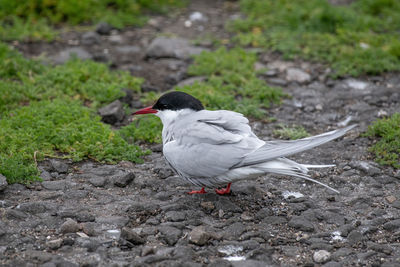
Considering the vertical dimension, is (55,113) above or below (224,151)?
below

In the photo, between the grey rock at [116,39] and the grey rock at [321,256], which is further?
the grey rock at [116,39]

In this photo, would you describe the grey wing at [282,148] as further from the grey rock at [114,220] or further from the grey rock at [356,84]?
the grey rock at [356,84]

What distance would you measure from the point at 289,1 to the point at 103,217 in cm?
547

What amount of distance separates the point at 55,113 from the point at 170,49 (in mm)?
2363

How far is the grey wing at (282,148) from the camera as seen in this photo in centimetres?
354

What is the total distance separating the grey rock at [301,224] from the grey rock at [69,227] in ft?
4.96

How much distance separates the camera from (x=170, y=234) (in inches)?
138

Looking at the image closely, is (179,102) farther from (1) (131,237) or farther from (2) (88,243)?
(2) (88,243)

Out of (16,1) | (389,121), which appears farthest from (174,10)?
(389,121)

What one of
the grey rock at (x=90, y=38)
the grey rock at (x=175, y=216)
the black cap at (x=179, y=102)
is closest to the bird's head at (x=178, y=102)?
the black cap at (x=179, y=102)

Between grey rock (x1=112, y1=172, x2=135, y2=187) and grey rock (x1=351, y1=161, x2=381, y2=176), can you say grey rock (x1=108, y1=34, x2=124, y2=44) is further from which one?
grey rock (x1=351, y1=161, x2=381, y2=176)

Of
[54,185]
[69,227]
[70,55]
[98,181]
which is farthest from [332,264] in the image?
[70,55]

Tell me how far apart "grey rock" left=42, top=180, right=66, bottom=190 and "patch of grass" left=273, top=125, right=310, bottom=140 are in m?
2.19

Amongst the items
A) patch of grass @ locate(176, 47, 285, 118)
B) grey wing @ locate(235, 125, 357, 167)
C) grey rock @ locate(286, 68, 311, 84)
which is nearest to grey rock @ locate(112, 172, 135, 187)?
grey wing @ locate(235, 125, 357, 167)
